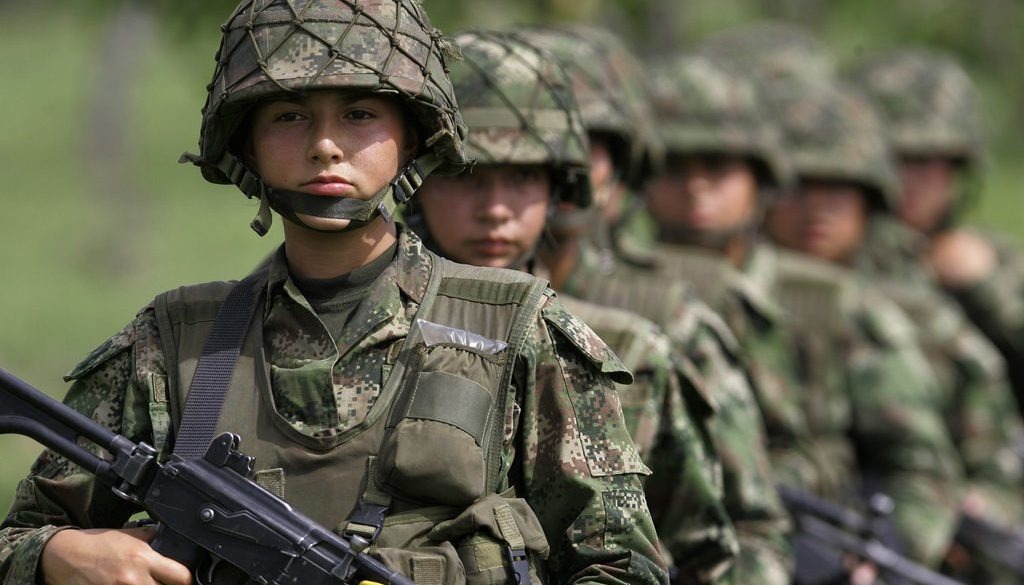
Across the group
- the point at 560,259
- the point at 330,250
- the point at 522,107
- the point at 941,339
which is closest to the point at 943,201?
the point at 941,339

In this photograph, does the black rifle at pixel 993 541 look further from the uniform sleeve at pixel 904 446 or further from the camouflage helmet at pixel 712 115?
the camouflage helmet at pixel 712 115

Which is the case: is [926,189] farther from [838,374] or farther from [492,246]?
[492,246]

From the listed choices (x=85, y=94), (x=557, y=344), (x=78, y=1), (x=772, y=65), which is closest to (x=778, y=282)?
(x=772, y=65)

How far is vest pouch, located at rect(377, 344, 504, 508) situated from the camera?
13.0 ft

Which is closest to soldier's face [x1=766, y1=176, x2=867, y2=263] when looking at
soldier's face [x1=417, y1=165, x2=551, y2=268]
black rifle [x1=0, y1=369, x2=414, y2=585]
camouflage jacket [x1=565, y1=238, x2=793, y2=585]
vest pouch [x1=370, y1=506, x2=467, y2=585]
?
camouflage jacket [x1=565, y1=238, x2=793, y2=585]

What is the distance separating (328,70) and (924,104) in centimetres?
997

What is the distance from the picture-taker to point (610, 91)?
7.71 metres

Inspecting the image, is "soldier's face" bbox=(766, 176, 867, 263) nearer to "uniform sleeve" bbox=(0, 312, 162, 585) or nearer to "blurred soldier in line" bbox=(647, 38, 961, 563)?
"blurred soldier in line" bbox=(647, 38, 961, 563)

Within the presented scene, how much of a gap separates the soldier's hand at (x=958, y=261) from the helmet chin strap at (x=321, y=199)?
9.04 meters

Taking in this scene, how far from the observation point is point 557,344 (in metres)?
4.19

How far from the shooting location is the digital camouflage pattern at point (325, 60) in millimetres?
4102

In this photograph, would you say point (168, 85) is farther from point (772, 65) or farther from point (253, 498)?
point (253, 498)

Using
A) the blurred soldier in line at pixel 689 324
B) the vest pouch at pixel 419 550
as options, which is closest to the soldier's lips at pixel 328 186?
the vest pouch at pixel 419 550

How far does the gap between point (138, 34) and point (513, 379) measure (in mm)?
16957
